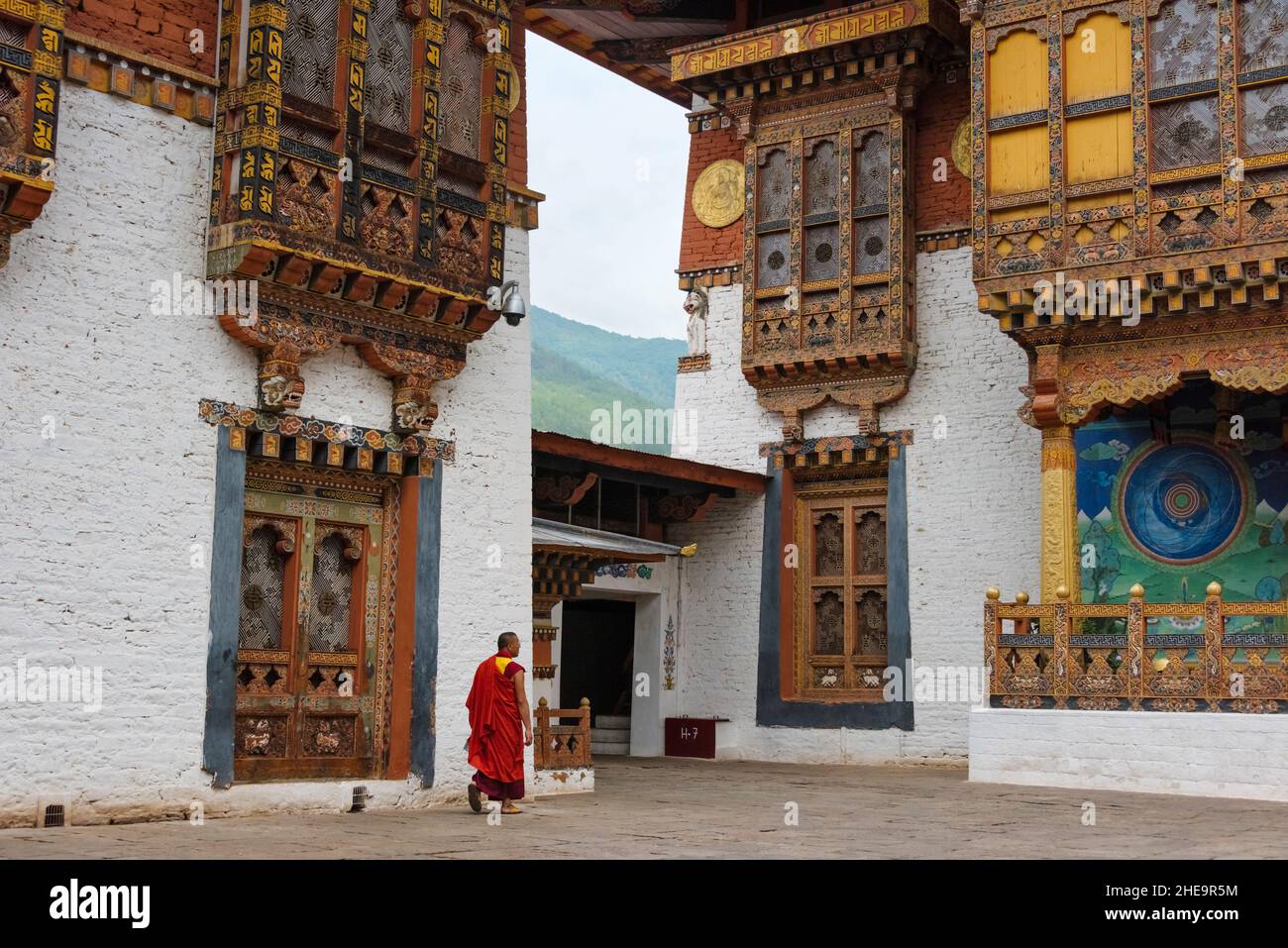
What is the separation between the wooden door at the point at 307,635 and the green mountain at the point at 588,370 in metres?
68.4

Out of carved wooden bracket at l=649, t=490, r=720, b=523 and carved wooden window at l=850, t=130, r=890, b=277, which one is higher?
carved wooden window at l=850, t=130, r=890, b=277

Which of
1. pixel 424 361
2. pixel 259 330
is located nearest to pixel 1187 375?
pixel 424 361

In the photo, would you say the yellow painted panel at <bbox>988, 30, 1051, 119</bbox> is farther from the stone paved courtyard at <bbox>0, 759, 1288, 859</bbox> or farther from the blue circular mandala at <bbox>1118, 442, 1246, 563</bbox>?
the stone paved courtyard at <bbox>0, 759, 1288, 859</bbox>

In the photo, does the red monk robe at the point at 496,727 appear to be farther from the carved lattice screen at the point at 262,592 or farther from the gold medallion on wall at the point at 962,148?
the gold medallion on wall at the point at 962,148

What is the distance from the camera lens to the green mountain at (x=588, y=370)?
84750 mm

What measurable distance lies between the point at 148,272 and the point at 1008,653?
26.2 feet

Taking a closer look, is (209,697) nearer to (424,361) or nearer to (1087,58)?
(424,361)

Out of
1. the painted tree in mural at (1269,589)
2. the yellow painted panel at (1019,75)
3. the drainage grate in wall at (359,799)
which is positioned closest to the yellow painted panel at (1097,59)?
the yellow painted panel at (1019,75)

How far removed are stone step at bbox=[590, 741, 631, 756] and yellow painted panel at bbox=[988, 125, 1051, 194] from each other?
7.97 meters

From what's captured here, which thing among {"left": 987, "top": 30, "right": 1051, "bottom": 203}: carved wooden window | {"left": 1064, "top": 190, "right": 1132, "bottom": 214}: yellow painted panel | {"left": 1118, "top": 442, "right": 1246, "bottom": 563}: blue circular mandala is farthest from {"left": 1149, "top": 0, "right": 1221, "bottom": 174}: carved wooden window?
{"left": 1118, "top": 442, "right": 1246, "bottom": 563}: blue circular mandala

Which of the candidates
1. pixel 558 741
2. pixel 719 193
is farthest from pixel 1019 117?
pixel 558 741

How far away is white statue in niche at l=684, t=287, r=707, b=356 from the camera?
1916cm

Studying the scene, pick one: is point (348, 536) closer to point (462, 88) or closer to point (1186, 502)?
point (462, 88)

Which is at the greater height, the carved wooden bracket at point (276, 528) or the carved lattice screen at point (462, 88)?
the carved lattice screen at point (462, 88)
